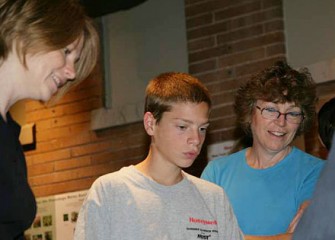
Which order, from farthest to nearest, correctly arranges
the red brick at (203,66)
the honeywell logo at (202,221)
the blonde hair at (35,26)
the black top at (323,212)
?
1. the red brick at (203,66)
2. the honeywell logo at (202,221)
3. the blonde hair at (35,26)
4. the black top at (323,212)

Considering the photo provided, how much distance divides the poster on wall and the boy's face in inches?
130

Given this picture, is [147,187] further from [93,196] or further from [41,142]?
[41,142]

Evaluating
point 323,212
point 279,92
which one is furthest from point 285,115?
point 323,212

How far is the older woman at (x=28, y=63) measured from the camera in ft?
5.56

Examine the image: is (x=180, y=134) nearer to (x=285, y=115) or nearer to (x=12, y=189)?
(x=285, y=115)

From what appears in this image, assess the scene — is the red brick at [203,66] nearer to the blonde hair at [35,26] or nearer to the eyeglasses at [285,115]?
the eyeglasses at [285,115]

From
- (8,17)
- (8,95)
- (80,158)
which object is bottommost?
(80,158)

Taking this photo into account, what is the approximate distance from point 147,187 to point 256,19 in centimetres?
286

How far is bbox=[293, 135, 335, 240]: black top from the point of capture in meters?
1.06

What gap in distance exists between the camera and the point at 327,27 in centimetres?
506

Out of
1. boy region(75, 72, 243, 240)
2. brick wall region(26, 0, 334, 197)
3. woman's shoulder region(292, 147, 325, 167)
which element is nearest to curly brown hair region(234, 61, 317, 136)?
woman's shoulder region(292, 147, 325, 167)

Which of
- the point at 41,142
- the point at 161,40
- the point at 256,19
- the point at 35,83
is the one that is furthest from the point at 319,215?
the point at 41,142

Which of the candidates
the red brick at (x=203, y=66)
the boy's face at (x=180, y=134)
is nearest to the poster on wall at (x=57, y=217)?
the red brick at (x=203, y=66)

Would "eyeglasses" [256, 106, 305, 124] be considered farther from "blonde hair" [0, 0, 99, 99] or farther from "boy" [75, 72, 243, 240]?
"blonde hair" [0, 0, 99, 99]
